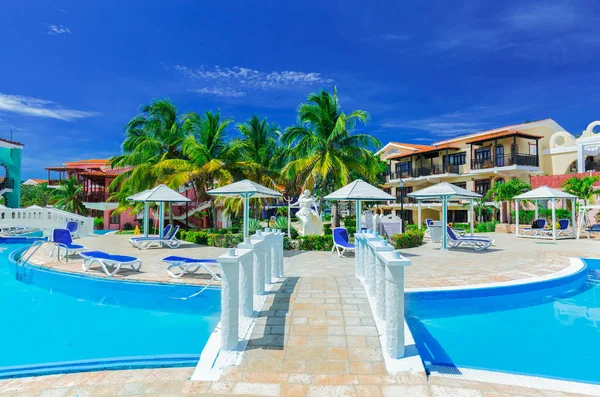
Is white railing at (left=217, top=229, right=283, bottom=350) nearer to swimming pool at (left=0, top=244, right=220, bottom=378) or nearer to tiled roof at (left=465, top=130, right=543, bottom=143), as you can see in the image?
swimming pool at (left=0, top=244, right=220, bottom=378)

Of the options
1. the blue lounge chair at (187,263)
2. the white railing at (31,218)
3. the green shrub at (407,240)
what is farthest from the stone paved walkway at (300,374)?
the white railing at (31,218)

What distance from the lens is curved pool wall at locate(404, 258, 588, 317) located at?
6598 mm

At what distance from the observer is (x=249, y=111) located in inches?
981

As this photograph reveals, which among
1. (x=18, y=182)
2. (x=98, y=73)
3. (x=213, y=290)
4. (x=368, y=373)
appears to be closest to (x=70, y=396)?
(x=368, y=373)

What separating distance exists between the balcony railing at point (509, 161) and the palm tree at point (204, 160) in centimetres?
2403

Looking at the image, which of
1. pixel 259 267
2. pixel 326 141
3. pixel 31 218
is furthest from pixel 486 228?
A: pixel 31 218

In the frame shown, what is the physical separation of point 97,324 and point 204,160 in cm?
1421

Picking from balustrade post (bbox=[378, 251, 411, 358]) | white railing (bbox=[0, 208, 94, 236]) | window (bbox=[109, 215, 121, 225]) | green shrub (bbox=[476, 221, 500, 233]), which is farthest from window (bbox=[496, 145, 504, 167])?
white railing (bbox=[0, 208, 94, 236])

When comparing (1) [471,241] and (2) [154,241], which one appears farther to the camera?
(2) [154,241]

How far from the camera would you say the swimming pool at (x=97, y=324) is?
4.15m

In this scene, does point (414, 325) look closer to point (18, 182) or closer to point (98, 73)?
point (98, 73)

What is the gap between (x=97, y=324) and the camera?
20.0ft

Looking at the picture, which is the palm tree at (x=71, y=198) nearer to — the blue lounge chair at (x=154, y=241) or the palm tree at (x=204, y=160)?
the palm tree at (x=204, y=160)

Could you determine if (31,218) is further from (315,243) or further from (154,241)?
(315,243)
